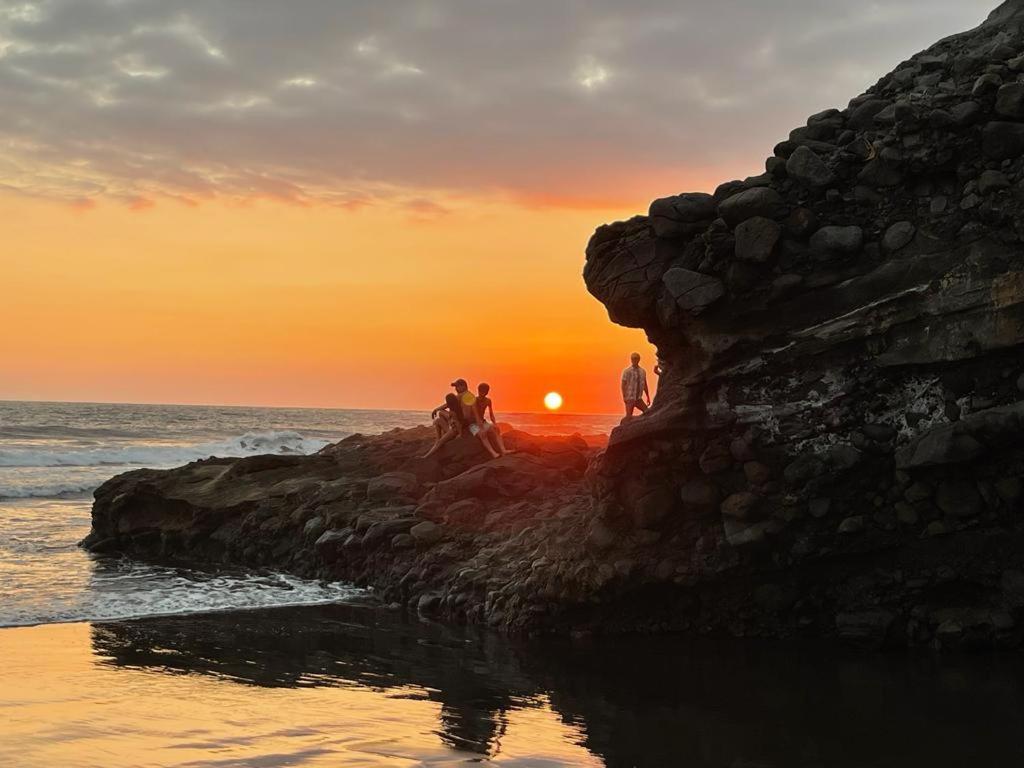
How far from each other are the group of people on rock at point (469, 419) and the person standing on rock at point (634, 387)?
257 cm

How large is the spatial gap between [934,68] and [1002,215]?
2.36m

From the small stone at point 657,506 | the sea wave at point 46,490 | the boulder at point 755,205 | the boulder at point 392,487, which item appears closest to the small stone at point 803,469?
the small stone at point 657,506

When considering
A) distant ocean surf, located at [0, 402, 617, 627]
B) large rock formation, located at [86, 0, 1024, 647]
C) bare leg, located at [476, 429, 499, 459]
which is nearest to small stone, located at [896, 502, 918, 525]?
large rock formation, located at [86, 0, 1024, 647]

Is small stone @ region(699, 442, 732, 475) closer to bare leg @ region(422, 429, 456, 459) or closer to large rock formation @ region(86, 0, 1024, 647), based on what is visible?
large rock formation @ region(86, 0, 1024, 647)

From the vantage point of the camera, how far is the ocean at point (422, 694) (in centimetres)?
726

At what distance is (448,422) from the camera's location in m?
19.0

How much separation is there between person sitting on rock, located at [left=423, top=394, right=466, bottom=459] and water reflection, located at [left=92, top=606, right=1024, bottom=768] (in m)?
6.01

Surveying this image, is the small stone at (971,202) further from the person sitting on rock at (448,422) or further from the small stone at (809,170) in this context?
the person sitting on rock at (448,422)

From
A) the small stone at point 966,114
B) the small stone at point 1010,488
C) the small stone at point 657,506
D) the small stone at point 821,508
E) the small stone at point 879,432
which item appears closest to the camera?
the small stone at point 1010,488

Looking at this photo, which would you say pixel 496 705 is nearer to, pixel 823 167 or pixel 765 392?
pixel 765 392

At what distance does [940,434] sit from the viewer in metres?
10.3

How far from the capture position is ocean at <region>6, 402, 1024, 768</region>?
7258mm

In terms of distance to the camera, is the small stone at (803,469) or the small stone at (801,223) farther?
the small stone at (801,223)

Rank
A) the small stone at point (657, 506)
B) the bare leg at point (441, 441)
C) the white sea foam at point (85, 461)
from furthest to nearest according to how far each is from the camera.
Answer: the white sea foam at point (85, 461), the bare leg at point (441, 441), the small stone at point (657, 506)
